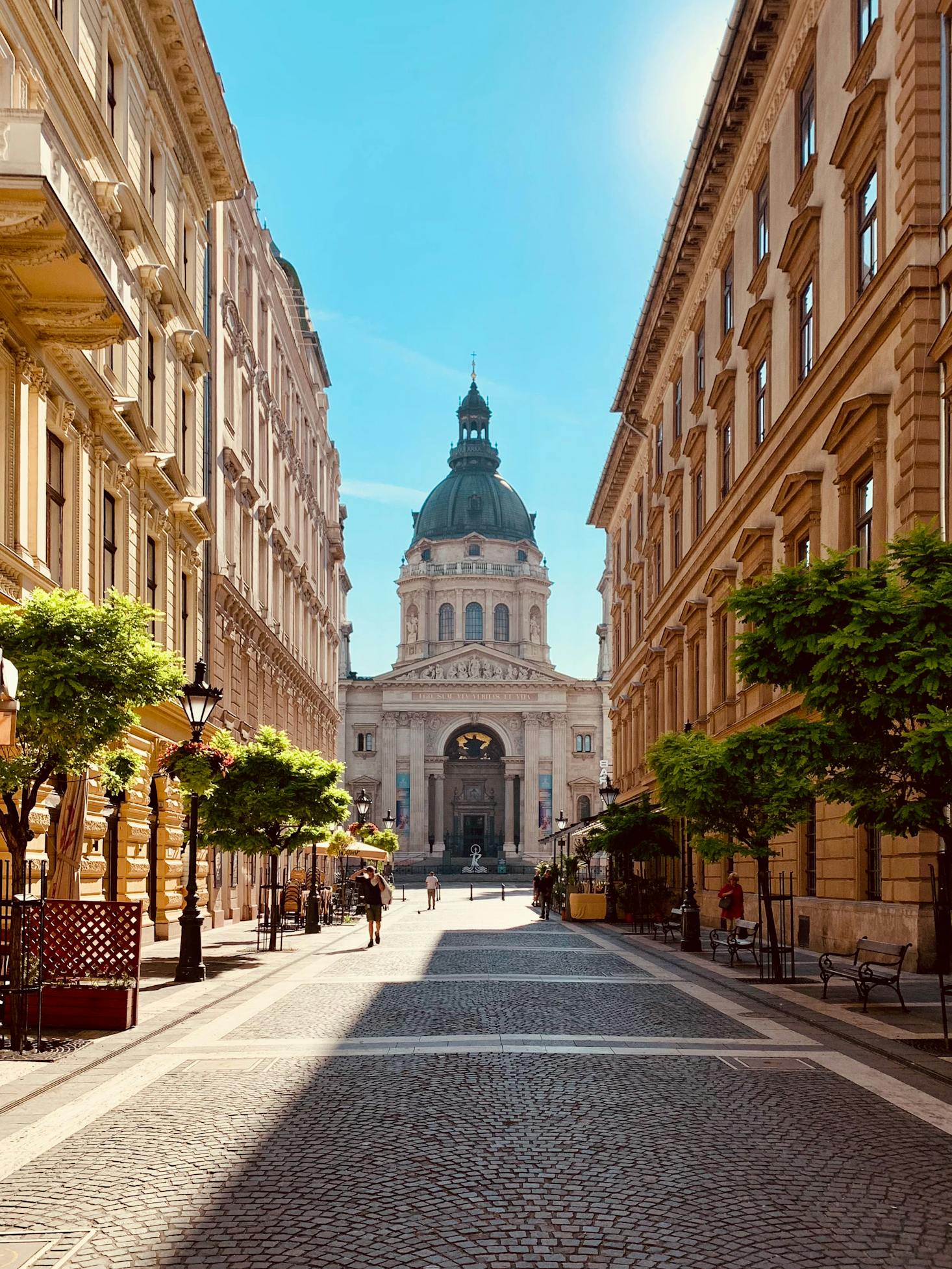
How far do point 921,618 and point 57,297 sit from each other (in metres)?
10.8

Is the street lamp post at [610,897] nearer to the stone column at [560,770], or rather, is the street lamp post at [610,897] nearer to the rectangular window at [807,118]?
the rectangular window at [807,118]

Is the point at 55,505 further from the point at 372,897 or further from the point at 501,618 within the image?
the point at 501,618

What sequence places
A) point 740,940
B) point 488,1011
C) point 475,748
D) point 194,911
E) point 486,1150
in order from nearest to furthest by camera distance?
point 486,1150, point 488,1011, point 194,911, point 740,940, point 475,748

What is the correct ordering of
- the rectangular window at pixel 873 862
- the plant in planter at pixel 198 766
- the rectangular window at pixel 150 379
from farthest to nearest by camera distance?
the rectangular window at pixel 150 379 → the rectangular window at pixel 873 862 → the plant in planter at pixel 198 766

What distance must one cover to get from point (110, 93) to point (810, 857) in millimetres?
17845

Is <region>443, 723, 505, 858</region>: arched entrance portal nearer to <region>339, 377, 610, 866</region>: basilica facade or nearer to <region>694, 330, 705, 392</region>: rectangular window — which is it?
<region>339, 377, 610, 866</region>: basilica facade

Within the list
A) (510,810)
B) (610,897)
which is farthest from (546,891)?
(510,810)

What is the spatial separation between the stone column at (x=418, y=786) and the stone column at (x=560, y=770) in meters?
10.1

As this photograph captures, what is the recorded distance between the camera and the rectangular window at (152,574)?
25.7 m

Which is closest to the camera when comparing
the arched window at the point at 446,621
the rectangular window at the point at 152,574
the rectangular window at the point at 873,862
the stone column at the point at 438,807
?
the rectangular window at the point at 873,862

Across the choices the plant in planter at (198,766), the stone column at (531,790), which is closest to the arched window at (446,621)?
the stone column at (531,790)

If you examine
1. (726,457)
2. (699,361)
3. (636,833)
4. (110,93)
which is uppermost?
(699,361)

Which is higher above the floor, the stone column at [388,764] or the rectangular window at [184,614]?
the rectangular window at [184,614]

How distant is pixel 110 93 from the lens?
22.7 m
